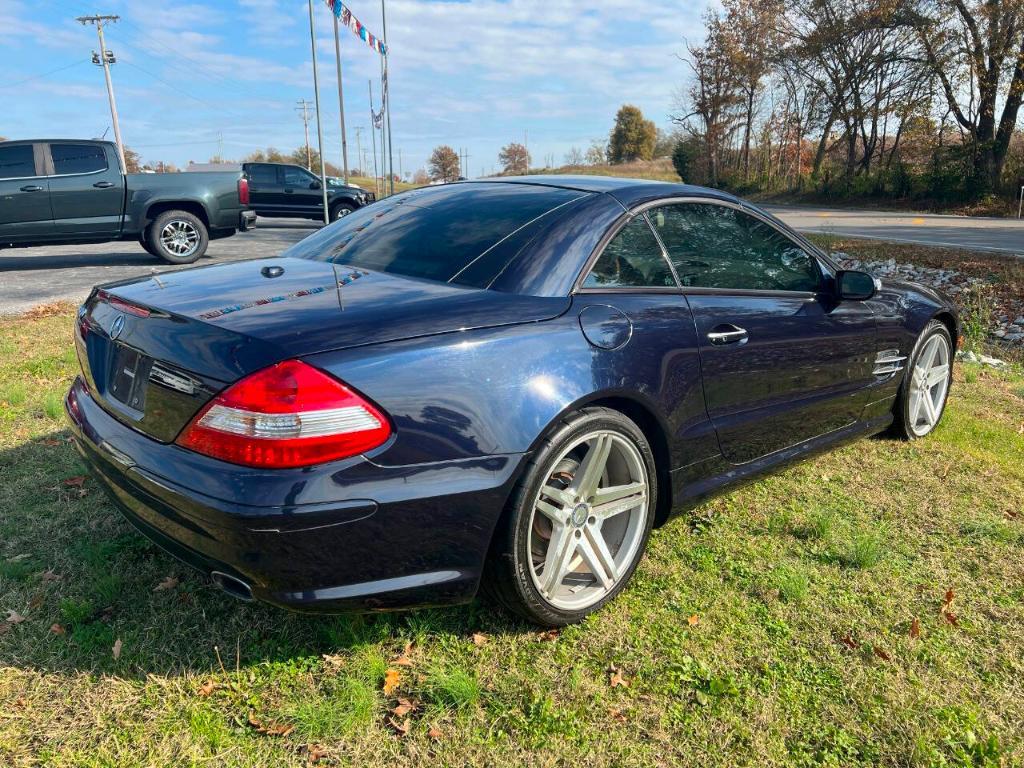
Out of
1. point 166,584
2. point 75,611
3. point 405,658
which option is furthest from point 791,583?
point 75,611

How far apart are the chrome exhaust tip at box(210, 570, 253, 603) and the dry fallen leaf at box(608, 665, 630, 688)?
1.10 meters

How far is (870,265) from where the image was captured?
479 inches

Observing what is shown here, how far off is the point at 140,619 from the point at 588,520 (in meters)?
1.55

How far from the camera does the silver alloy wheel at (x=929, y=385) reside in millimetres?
4172

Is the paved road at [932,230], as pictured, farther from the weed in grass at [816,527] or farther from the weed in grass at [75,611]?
the weed in grass at [75,611]

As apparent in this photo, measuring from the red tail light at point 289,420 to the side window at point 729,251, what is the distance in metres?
1.53

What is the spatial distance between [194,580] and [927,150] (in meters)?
31.8

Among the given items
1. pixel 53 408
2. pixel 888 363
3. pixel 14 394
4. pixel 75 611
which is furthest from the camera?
pixel 14 394

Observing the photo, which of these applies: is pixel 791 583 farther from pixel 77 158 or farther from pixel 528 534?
pixel 77 158

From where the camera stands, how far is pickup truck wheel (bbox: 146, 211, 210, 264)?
35.8 ft

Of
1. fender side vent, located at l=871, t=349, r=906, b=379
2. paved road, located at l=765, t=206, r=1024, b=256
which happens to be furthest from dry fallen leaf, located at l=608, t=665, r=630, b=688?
paved road, located at l=765, t=206, r=1024, b=256

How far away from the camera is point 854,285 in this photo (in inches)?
134

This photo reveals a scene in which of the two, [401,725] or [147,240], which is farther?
[147,240]

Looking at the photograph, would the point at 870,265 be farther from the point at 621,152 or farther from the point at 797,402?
the point at 621,152
